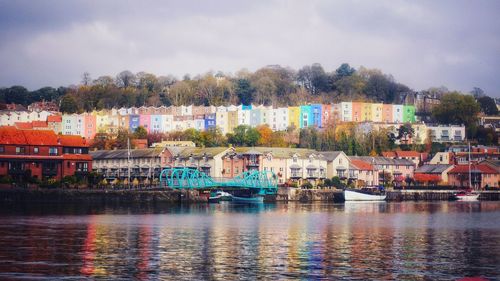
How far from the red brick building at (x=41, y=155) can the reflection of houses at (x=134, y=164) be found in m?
13.6

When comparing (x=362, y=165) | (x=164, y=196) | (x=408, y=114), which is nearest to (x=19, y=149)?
(x=164, y=196)

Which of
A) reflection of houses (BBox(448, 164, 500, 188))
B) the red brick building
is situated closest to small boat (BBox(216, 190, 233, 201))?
the red brick building

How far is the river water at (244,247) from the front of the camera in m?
35.6

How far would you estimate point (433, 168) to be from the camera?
13488 cm

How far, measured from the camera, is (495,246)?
47.4 meters

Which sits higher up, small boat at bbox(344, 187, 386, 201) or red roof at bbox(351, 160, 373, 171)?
red roof at bbox(351, 160, 373, 171)

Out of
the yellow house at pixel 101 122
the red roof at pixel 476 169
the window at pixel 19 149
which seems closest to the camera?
the window at pixel 19 149

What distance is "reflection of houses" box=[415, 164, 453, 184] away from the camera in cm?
13162

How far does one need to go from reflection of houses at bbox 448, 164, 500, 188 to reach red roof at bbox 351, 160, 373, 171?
13.1 metres

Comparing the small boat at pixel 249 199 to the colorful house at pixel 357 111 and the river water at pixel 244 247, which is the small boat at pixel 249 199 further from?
the colorful house at pixel 357 111

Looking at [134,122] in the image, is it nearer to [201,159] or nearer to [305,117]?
[305,117]

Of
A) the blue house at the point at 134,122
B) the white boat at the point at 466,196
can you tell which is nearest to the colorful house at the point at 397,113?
the blue house at the point at 134,122

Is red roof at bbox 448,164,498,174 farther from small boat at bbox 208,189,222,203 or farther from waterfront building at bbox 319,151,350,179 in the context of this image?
small boat at bbox 208,189,222,203

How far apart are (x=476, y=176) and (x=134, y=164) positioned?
5032 cm
